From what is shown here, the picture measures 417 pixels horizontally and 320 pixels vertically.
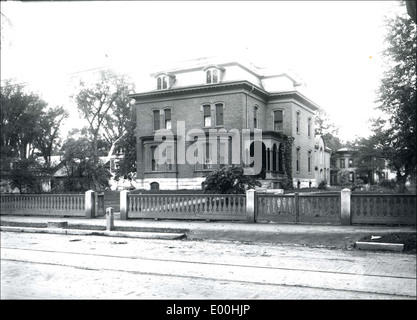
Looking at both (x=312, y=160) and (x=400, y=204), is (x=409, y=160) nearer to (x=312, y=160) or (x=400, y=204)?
(x=400, y=204)

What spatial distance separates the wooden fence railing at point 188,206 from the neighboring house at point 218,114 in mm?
16580

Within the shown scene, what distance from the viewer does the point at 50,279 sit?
620 cm

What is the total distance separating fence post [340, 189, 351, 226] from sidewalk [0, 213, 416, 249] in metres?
0.38

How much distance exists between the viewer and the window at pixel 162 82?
3580 centimetres

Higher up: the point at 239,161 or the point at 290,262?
the point at 239,161

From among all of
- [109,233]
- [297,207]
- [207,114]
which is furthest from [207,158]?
[109,233]

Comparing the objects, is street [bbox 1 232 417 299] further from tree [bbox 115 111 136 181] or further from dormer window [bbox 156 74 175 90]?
tree [bbox 115 111 136 181]

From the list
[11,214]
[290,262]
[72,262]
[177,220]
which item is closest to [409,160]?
[177,220]

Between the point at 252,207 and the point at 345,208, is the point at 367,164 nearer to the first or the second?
the point at 345,208

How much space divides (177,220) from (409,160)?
36.3ft

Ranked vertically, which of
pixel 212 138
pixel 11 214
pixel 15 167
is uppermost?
pixel 212 138

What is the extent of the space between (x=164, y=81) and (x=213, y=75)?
475cm
